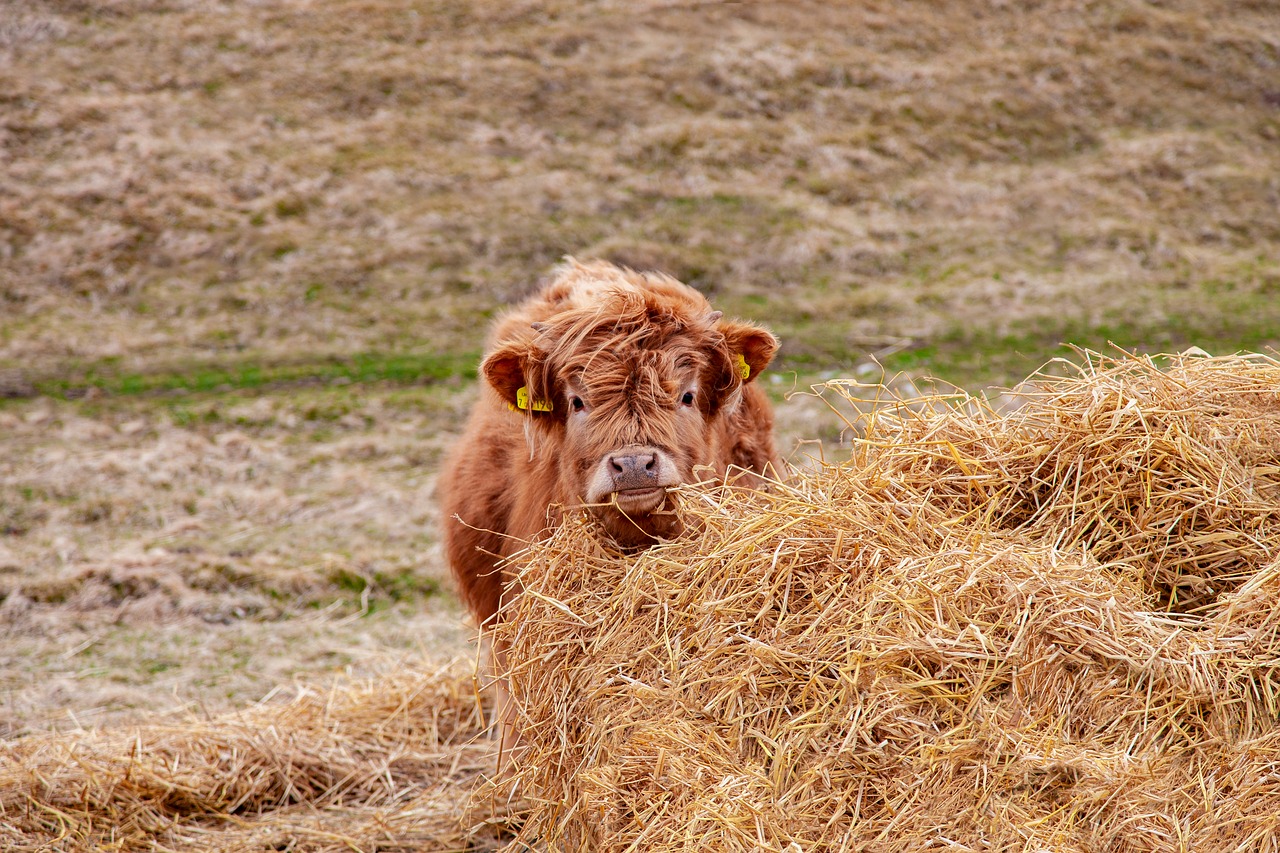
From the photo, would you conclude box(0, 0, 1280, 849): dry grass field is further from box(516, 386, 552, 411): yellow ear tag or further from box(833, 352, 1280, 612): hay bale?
box(833, 352, 1280, 612): hay bale

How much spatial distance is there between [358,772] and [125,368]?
10.1 metres

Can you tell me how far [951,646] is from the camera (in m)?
2.91

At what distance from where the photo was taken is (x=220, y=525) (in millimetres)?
8867

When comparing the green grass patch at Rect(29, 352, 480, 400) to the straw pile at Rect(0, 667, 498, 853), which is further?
the green grass patch at Rect(29, 352, 480, 400)

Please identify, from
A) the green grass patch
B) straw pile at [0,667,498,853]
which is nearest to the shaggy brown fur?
straw pile at [0,667,498,853]

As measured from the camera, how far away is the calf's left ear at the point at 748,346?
13.6 ft

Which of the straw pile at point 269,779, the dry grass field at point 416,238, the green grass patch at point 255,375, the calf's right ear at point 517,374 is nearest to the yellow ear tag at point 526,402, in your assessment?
the calf's right ear at point 517,374

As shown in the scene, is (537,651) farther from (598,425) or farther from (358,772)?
(358,772)

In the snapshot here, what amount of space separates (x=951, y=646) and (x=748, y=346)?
5.54 feet

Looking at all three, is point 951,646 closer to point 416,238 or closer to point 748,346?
point 748,346

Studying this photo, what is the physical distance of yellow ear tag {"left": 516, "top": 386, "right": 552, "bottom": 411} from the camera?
4.12m

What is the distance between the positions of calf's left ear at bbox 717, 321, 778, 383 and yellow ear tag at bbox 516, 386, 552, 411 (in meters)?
0.78

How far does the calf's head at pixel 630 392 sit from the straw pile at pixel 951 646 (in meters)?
0.20

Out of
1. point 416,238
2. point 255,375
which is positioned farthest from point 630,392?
point 416,238
